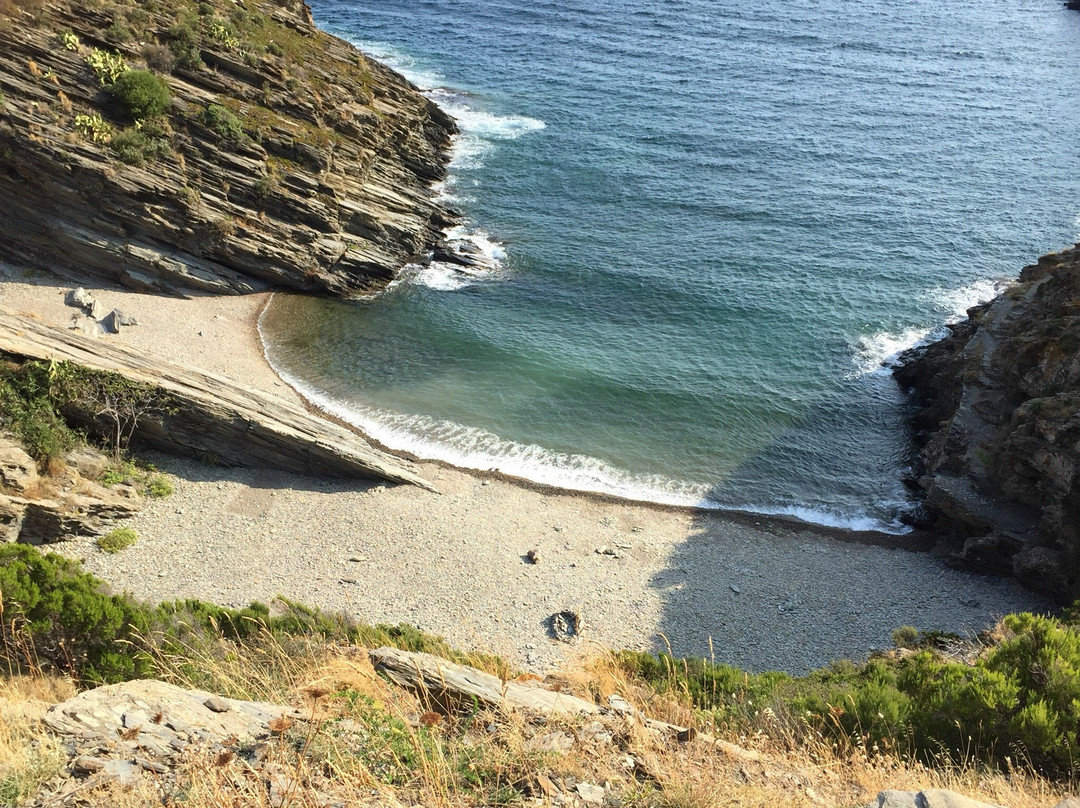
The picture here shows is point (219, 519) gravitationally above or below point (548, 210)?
below

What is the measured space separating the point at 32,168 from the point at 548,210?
97.1 feet

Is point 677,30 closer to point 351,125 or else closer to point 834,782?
point 351,125

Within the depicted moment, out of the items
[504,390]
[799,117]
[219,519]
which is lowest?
[219,519]

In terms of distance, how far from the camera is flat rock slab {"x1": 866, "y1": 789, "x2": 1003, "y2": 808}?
328 inches

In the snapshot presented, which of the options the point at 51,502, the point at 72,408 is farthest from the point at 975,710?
the point at 72,408

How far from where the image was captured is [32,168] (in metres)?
38.3

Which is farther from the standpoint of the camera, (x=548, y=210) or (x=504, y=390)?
(x=548, y=210)

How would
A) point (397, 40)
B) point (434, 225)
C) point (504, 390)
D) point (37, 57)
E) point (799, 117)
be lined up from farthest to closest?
point (397, 40) < point (799, 117) < point (434, 225) < point (37, 57) < point (504, 390)

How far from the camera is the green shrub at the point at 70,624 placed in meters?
13.8

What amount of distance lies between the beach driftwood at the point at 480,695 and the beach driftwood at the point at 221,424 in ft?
64.8

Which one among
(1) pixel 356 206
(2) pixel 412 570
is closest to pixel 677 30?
(1) pixel 356 206

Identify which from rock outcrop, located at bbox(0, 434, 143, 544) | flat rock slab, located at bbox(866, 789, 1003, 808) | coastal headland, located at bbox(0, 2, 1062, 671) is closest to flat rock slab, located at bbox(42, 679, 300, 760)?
flat rock slab, located at bbox(866, 789, 1003, 808)

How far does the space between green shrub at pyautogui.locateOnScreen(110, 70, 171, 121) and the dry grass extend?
1496 inches

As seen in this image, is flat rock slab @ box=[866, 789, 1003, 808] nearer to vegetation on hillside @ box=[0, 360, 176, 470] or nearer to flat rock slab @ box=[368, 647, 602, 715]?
flat rock slab @ box=[368, 647, 602, 715]
